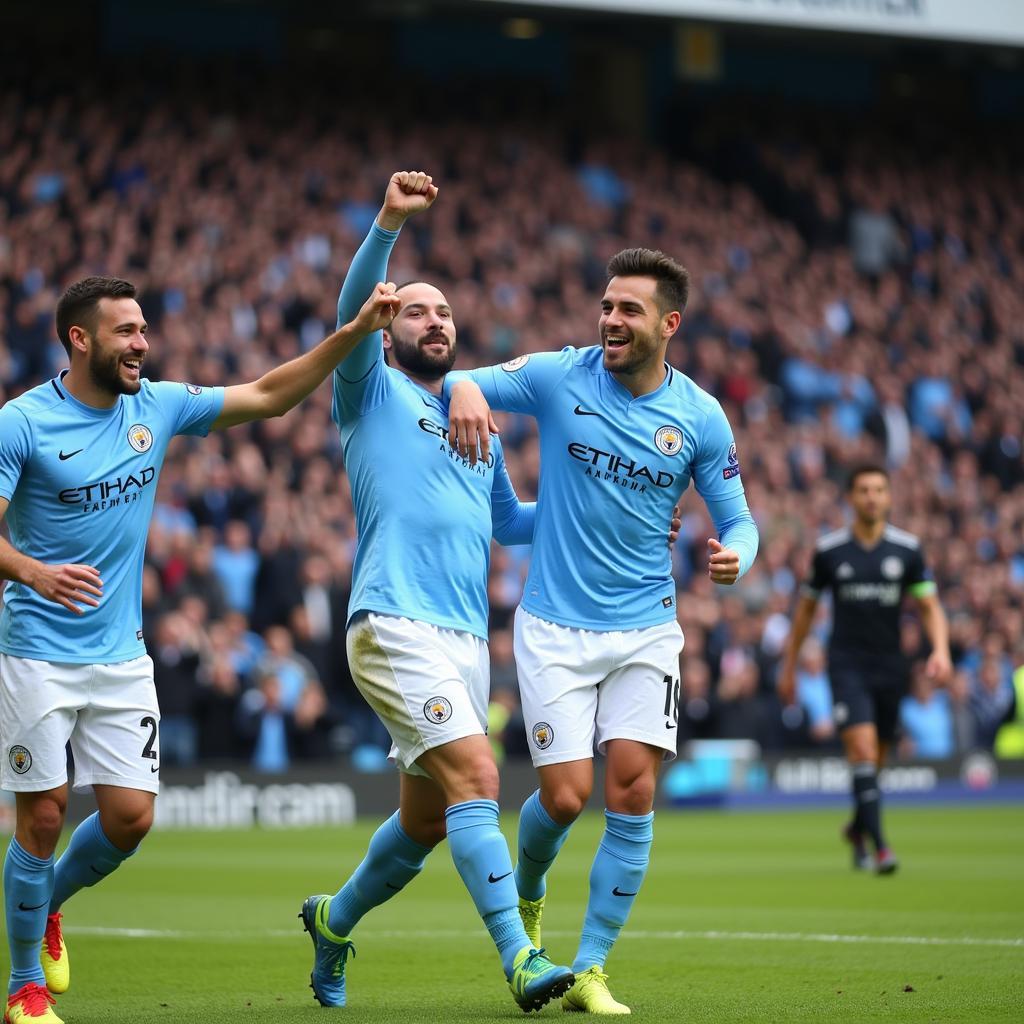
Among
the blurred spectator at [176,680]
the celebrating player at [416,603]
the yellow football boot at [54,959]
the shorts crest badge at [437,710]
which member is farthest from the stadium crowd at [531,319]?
the shorts crest badge at [437,710]

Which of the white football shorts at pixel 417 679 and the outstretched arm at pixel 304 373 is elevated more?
the outstretched arm at pixel 304 373

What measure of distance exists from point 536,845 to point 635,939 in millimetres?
2310

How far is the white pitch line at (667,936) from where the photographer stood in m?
9.38

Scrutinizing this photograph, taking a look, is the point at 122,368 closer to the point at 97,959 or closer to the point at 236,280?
the point at 97,959

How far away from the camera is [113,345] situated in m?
7.18

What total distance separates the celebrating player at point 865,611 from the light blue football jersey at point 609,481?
576cm

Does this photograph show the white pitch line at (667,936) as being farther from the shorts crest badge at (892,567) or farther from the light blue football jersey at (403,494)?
the shorts crest badge at (892,567)

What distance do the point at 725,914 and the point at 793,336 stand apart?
1886cm

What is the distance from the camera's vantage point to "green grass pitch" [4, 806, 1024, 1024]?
7387mm

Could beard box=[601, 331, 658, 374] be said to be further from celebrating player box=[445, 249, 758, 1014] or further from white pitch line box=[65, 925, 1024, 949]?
white pitch line box=[65, 925, 1024, 949]

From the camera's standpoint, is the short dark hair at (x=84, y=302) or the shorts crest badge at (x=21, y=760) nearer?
the shorts crest badge at (x=21, y=760)

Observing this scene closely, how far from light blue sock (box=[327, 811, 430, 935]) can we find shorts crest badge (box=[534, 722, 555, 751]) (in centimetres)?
61

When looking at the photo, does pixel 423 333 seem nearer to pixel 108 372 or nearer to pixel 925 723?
pixel 108 372

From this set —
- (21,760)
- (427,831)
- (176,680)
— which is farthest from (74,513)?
(176,680)
